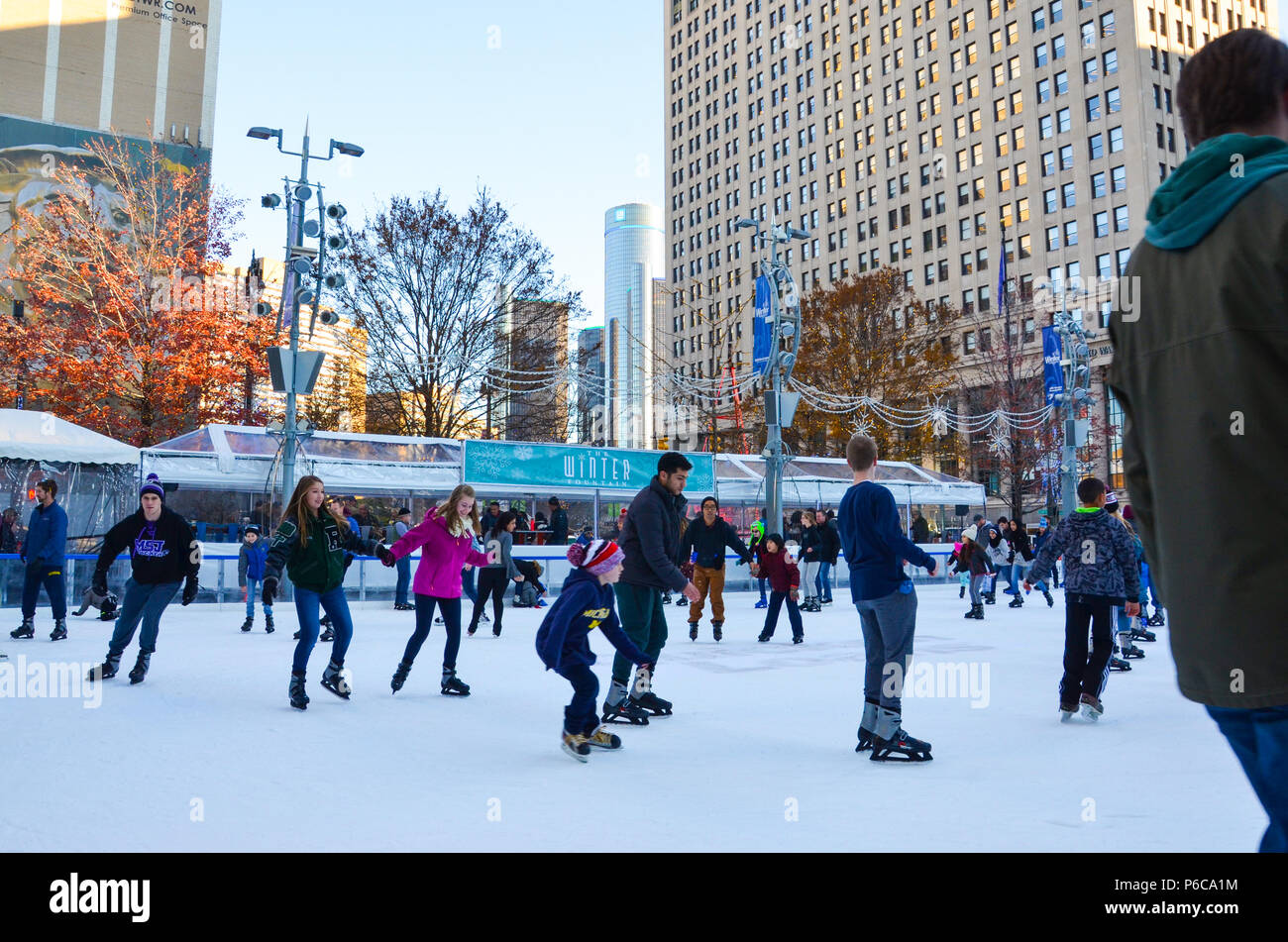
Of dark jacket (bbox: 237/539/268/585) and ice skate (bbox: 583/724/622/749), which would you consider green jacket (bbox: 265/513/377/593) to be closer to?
ice skate (bbox: 583/724/622/749)

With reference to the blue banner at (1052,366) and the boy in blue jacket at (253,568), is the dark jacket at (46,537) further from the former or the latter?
the blue banner at (1052,366)

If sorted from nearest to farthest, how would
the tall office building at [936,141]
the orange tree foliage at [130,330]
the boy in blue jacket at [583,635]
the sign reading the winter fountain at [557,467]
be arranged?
1. the boy in blue jacket at [583,635]
2. the sign reading the winter fountain at [557,467]
3. the orange tree foliage at [130,330]
4. the tall office building at [936,141]

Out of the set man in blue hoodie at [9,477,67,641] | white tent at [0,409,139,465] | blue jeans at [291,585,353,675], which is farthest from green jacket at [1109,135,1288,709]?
white tent at [0,409,139,465]

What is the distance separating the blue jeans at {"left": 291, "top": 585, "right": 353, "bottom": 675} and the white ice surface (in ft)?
1.27

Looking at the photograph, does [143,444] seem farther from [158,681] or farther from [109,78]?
[109,78]

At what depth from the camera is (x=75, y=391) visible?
83.6 feet

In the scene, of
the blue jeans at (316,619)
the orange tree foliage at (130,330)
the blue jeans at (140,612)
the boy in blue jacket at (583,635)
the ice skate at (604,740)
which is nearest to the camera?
the boy in blue jacket at (583,635)

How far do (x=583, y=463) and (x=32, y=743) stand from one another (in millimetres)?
17583

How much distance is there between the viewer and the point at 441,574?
7.68 meters

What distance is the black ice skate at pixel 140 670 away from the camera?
775 centimetres

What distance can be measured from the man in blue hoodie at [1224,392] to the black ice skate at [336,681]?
625 centimetres

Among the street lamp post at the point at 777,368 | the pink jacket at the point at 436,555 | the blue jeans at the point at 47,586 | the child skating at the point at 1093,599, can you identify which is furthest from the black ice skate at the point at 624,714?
the street lamp post at the point at 777,368

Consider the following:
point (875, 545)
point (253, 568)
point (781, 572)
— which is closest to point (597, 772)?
point (875, 545)

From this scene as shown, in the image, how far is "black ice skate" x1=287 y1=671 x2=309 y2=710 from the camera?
21.9 feet
